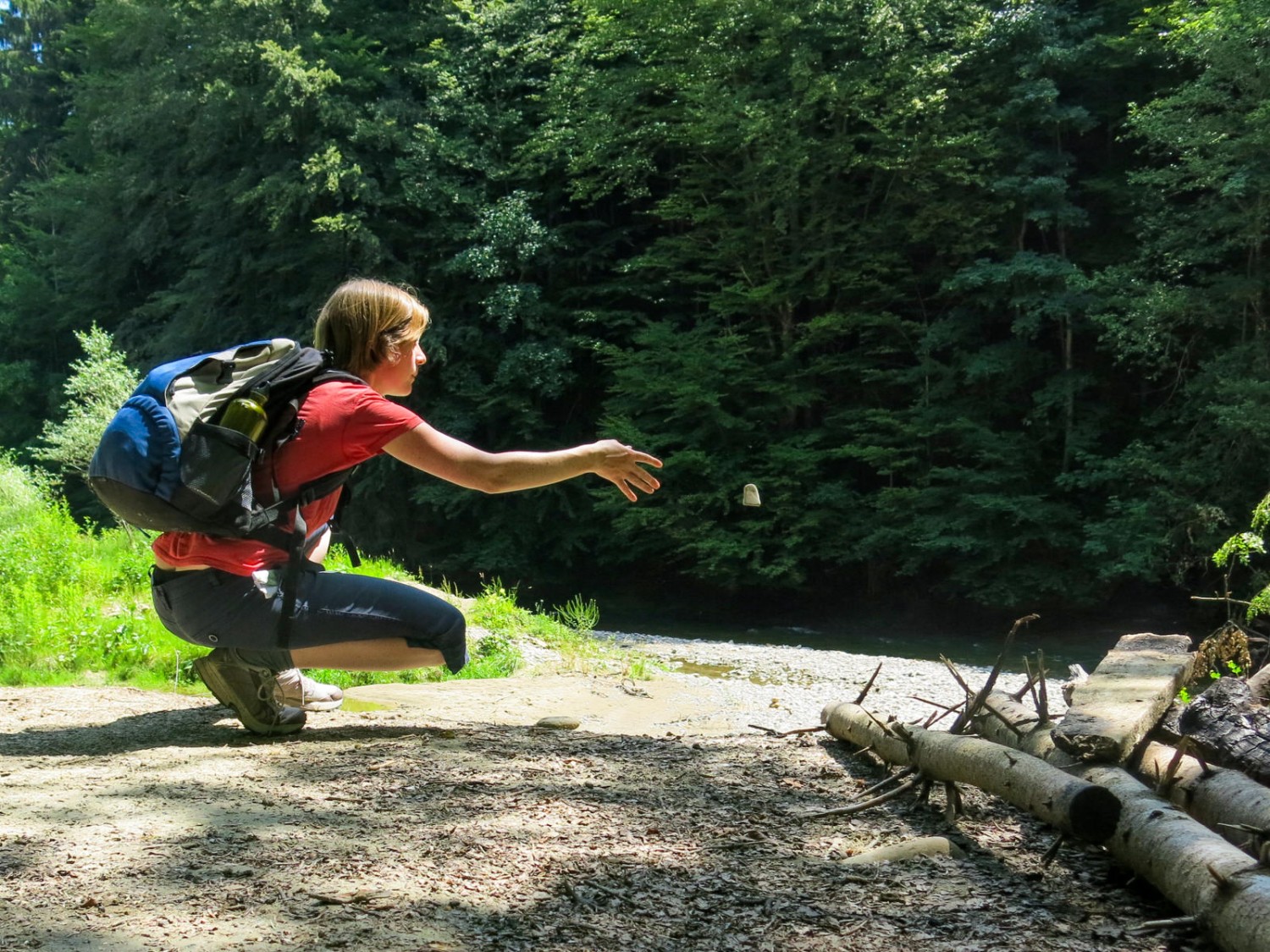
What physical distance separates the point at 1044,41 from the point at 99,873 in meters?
15.9

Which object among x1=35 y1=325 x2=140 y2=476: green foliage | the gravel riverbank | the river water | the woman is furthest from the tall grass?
the river water

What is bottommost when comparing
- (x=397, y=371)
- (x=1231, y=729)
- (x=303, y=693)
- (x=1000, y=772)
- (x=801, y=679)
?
(x=801, y=679)

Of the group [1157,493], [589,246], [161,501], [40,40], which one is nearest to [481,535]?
[589,246]

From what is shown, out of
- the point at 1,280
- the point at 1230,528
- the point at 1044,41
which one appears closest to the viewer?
the point at 1230,528

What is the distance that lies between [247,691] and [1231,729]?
294cm

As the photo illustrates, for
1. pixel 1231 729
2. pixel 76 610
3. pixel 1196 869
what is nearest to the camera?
pixel 1196 869

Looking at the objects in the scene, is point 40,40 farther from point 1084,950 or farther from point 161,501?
point 1084,950

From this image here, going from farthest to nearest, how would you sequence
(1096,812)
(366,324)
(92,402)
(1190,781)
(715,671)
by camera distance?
(92,402) → (715,671) → (366,324) → (1190,781) → (1096,812)

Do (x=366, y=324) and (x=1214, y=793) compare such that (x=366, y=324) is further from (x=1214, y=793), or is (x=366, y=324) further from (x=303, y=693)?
(x=1214, y=793)

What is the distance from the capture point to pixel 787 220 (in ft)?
57.1

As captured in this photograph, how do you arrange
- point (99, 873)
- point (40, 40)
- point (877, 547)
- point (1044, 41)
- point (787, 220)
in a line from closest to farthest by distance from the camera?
point (99, 873), point (1044, 41), point (877, 547), point (787, 220), point (40, 40)

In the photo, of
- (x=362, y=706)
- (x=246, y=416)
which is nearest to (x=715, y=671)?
(x=362, y=706)

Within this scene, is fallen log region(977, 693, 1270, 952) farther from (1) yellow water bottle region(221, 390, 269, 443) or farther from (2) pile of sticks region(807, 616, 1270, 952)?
(1) yellow water bottle region(221, 390, 269, 443)

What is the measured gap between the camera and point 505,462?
3137mm
